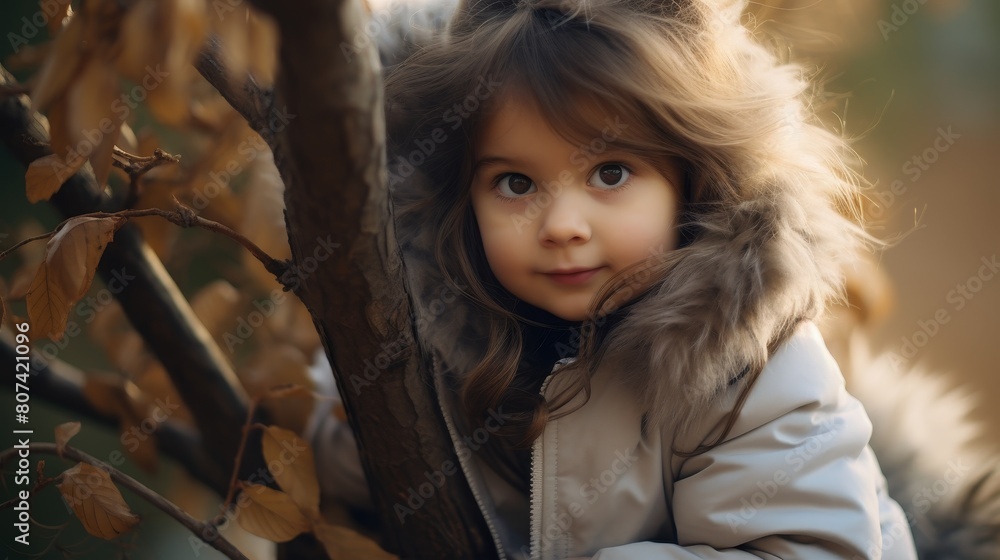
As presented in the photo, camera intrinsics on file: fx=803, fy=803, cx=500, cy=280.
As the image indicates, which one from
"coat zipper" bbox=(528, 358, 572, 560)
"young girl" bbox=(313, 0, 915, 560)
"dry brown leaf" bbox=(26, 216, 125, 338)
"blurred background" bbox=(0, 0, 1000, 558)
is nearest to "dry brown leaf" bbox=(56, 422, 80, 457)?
"dry brown leaf" bbox=(26, 216, 125, 338)

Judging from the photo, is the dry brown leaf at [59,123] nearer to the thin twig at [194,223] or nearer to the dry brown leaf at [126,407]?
the thin twig at [194,223]

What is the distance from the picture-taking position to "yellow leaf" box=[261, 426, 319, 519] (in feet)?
2.82

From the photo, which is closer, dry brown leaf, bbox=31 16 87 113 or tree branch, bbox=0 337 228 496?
dry brown leaf, bbox=31 16 87 113

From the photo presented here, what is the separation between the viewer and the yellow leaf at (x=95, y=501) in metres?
0.71

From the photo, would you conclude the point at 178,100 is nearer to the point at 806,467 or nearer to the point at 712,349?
the point at 712,349

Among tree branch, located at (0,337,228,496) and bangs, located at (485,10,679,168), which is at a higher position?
bangs, located at (485,10,679,168)

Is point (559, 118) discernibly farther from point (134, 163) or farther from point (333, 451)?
point (333, 451)

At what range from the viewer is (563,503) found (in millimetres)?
910

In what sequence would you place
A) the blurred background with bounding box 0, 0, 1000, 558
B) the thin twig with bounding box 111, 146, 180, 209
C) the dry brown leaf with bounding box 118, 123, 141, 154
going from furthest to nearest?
the blurred background with bounding box 0, 0, 1000, 558 < the dry brown leaf with bounding box 118, 123, 141, 154 < the thin twig with bounding box 111, 146, 180, 209

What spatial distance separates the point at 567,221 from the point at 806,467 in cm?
36

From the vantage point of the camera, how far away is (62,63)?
49 centimetres

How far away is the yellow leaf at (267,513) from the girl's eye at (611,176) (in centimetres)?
47

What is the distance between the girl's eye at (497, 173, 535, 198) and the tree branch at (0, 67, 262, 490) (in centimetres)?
43

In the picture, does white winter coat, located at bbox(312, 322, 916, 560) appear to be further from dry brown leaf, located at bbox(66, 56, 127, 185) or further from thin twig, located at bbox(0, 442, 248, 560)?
dry brown leaf, located at bbox(66, 56, 127, 185)
